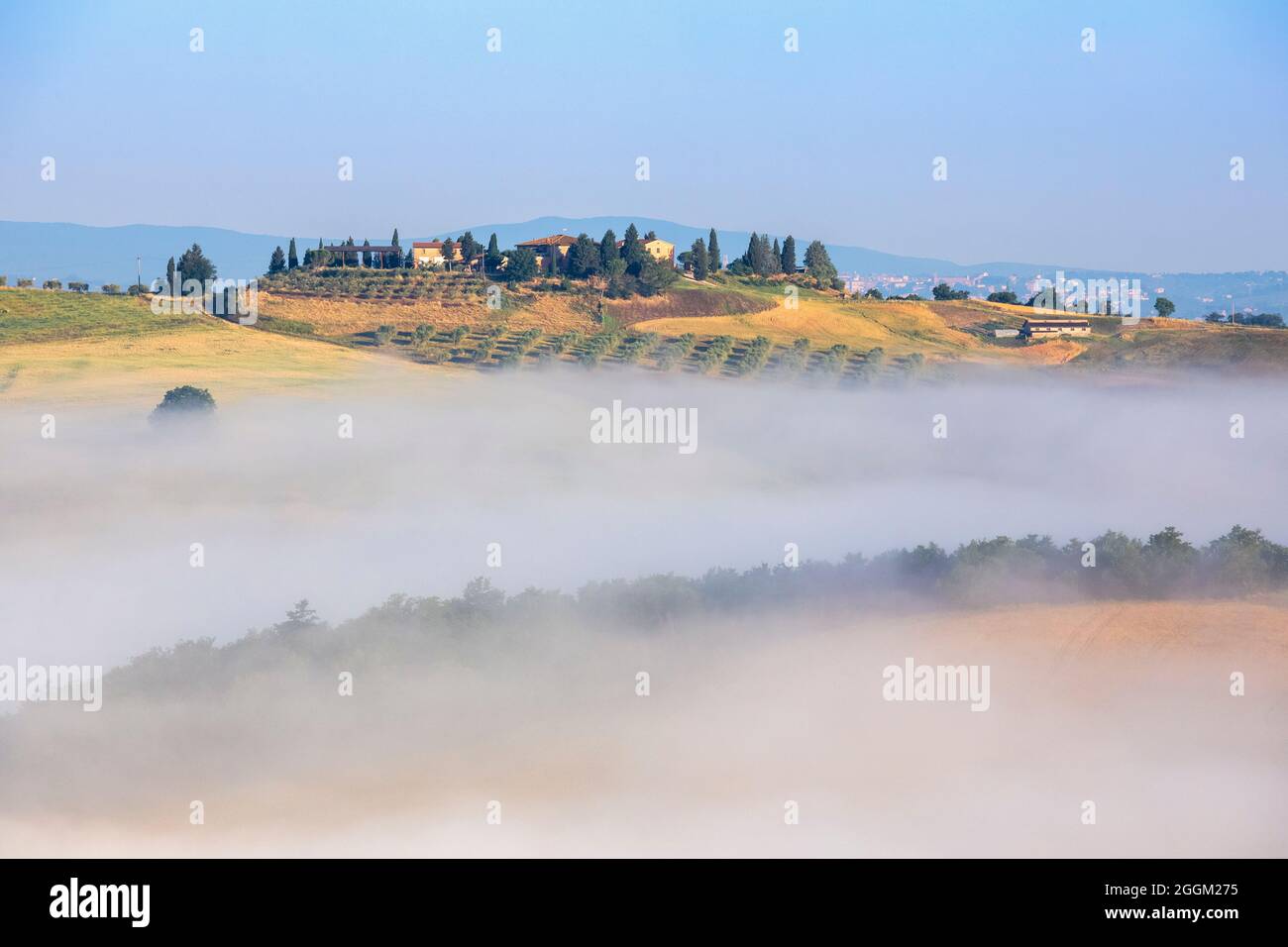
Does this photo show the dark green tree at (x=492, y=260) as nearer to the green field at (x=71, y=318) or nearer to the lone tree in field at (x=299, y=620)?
the green field at (x=71, y=318)

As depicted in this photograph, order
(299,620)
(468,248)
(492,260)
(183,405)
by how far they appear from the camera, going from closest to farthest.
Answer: (299,620) → (183,405) → (492,260) → (468,248)

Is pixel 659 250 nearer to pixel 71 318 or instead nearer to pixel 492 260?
pixel 492 260

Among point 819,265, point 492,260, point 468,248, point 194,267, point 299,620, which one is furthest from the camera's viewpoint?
point 819,265

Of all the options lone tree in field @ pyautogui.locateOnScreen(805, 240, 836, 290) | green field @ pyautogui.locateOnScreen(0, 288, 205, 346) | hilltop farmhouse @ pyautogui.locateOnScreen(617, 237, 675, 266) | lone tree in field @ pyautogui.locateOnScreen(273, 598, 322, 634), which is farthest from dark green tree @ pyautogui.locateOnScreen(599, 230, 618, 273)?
lone tree in field @ pyautogui.locateOnScreen(273, 598, 322, 634)

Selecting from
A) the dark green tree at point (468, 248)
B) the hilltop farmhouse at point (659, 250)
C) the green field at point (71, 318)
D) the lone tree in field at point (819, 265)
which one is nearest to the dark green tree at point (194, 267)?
the green field at point (71, 318)

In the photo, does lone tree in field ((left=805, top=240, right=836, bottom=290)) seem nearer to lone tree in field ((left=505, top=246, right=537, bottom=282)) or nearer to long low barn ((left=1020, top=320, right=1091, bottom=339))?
long low barn ((left=1020, top=320, right=1091, bottom=339))

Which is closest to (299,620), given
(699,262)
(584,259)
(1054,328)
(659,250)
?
(584,259)

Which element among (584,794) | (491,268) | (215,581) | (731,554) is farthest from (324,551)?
(491,268)

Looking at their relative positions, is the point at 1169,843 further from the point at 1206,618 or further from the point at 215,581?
the point at 215,581
